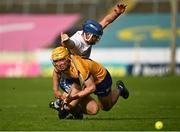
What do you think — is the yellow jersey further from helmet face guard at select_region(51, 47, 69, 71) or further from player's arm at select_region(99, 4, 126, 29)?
player's arm at select_region(99, 4, 126, 29)

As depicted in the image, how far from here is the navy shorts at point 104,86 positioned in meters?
14.8

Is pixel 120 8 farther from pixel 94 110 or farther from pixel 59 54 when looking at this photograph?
pixel 94 110

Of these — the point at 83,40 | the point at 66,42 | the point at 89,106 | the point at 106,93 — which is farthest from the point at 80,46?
the point at 89,106

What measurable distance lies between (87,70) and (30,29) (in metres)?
30.8

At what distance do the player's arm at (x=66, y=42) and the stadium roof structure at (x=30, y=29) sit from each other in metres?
28.3

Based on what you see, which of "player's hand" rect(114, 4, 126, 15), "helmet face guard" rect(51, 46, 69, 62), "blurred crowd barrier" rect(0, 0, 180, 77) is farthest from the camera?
"blurred crowd barrier" rect(0, 0, 180, 77)

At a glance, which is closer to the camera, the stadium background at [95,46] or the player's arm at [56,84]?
the player's arm at [56,84]

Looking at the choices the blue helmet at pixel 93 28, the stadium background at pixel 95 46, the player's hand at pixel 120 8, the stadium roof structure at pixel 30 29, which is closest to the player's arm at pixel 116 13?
the player's hand at pixel 120 8

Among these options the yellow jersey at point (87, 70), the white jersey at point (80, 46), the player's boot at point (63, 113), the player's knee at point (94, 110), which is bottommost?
the player's boot at point (63, 113)

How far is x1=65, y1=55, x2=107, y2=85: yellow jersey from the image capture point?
14.1 m

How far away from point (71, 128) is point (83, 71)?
1.40 meters

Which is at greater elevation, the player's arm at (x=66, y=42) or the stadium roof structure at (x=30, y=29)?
the stadium roof structure at (x=30, y=29)

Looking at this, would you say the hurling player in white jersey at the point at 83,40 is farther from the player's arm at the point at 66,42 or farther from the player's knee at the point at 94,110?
the player's knee at the point at 94,110

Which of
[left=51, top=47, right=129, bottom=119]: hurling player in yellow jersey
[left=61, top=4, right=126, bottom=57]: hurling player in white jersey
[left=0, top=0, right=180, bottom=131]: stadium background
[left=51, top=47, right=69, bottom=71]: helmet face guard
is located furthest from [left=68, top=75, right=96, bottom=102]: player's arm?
[left=0, top=0, right=180, bottom=131]: stadium background
